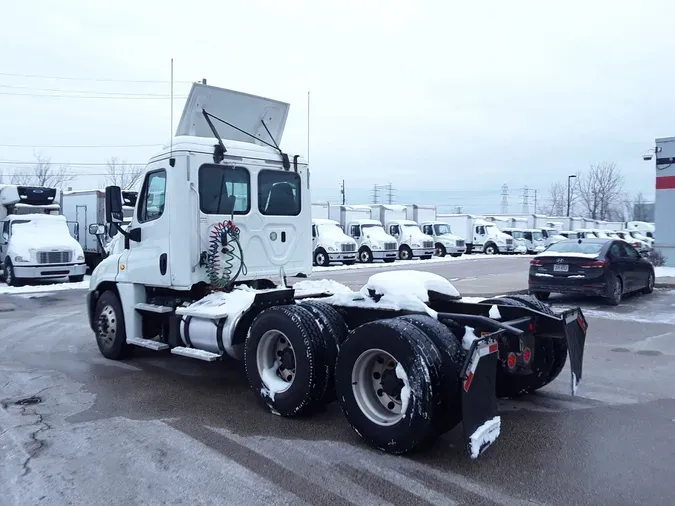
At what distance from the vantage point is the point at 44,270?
1875 cm

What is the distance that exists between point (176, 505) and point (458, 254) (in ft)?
113

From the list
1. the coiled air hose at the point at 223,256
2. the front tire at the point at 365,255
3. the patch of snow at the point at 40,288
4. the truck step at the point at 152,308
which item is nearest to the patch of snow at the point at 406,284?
the coiled air hose at the point at 223,256

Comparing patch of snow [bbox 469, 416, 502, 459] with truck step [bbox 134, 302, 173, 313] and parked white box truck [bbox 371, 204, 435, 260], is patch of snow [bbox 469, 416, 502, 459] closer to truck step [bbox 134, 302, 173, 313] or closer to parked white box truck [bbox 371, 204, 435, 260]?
truck step [bbox 134, 302, 173, 313]

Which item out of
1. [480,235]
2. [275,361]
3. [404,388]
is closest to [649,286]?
[275,361]

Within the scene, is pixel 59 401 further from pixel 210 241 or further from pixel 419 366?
pixel 419 366

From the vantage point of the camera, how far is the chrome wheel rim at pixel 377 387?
484cm

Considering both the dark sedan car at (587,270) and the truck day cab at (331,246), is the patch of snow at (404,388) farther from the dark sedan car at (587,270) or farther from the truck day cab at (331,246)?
the truck day cab at (331,246)

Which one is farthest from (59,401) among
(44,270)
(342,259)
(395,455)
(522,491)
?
(342,259)

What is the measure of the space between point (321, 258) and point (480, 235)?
53.0 ft

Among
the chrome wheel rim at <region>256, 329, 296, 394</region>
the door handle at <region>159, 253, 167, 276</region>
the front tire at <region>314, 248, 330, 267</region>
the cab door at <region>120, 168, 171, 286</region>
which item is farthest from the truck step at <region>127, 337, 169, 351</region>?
the front tire at <region>314, 248, 330, 267</region>

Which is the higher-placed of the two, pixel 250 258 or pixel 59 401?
pixel 250 258

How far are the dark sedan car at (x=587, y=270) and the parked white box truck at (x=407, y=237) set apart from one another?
63.1 feet

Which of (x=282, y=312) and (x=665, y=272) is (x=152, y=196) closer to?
(x=282, y=312)

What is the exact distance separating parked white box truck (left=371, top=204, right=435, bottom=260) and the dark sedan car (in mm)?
19248
